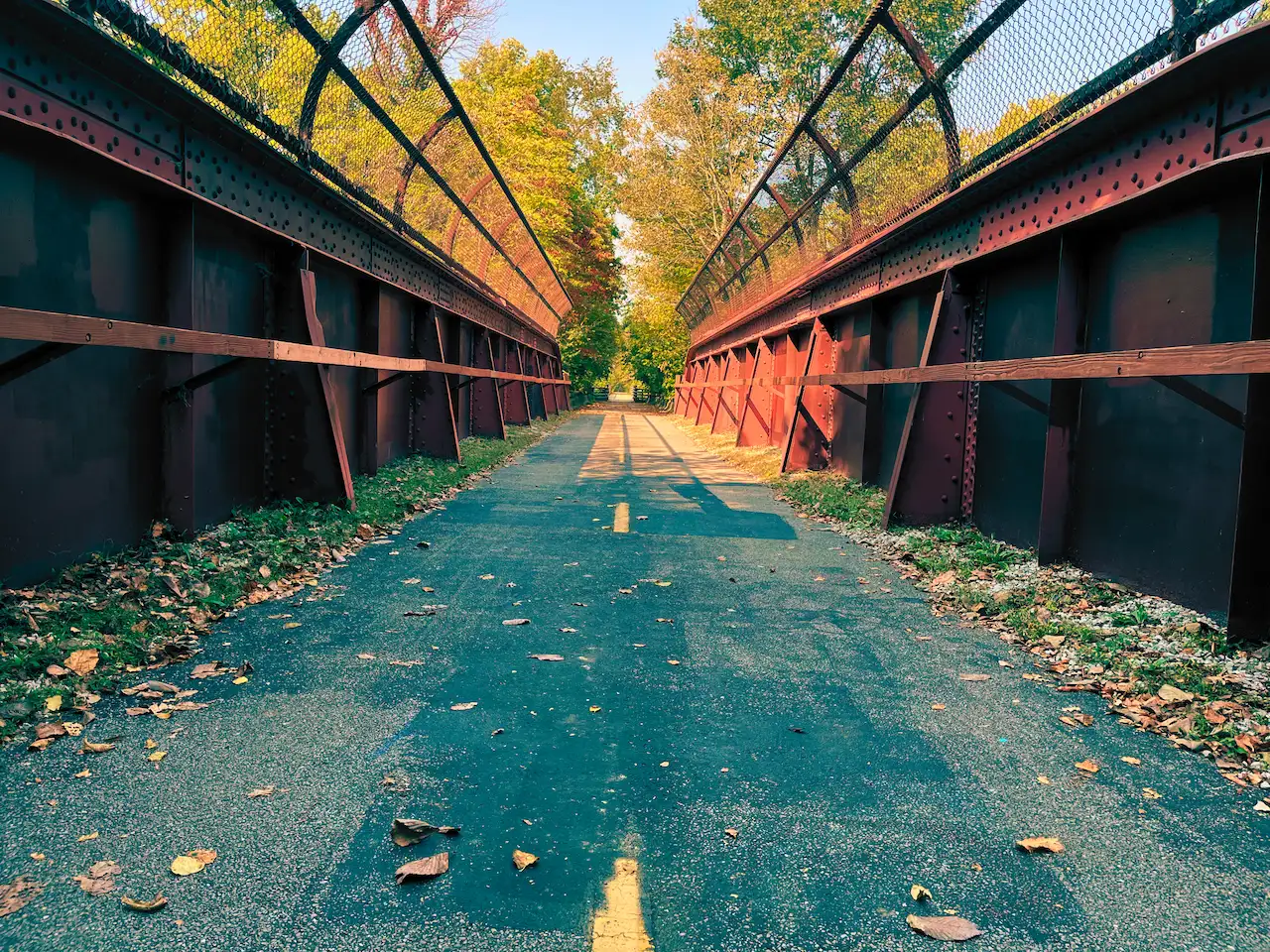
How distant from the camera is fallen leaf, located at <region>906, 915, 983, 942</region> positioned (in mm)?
2078

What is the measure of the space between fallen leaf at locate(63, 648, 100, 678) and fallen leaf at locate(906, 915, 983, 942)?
3.56 metres

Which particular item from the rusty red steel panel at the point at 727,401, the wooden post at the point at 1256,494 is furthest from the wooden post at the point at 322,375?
the rusty red steel panel at the point at 727,401

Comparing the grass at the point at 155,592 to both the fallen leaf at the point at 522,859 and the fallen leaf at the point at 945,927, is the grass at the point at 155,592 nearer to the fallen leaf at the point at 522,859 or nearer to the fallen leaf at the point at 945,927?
the fallen leaf at the point at 522,859

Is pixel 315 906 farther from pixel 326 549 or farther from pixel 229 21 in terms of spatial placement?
pixel 229 21

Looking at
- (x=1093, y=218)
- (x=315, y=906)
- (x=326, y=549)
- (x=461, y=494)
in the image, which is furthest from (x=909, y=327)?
(x=315, y=906)

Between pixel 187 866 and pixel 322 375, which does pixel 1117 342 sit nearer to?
pixel 187 866

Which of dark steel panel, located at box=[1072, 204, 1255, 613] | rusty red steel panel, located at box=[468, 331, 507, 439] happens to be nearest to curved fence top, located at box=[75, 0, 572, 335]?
rusty red steel panel, located at box=[468, 331, 507, 439]

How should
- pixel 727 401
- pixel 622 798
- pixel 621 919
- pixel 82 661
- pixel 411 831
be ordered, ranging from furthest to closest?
pixel 727 401 → pixel 82 661 → pixel 622 798 → pixel 411 831 → pixel 621 919

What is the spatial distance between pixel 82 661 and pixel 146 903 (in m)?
1.96

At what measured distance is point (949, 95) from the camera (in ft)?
23.6

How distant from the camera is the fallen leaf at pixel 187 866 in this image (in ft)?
7.42

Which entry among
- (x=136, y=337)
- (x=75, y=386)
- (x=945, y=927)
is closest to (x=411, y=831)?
(x=945, y=927)

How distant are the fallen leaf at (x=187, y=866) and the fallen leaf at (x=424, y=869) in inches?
23.1

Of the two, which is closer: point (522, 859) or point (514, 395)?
point (522, 859)
